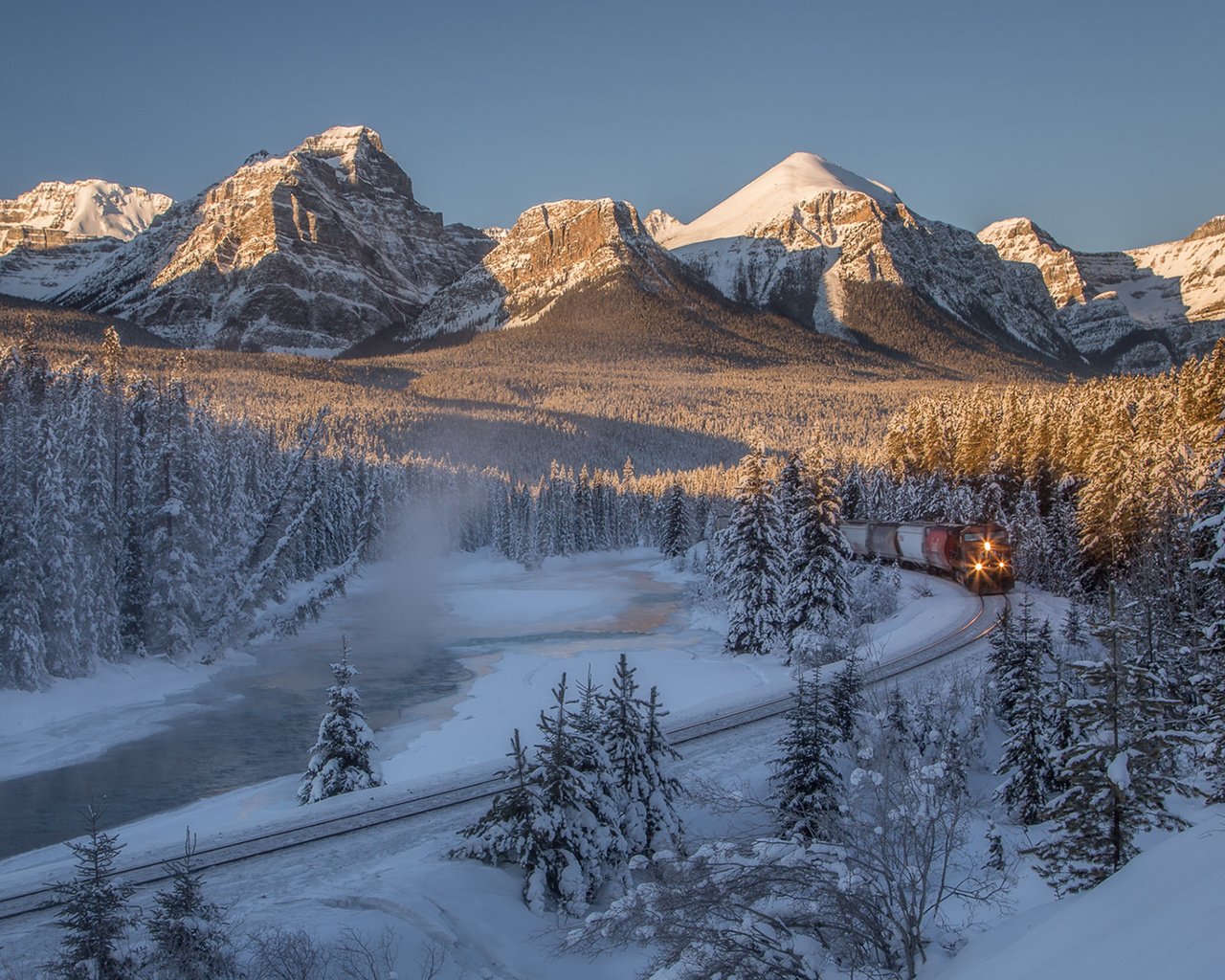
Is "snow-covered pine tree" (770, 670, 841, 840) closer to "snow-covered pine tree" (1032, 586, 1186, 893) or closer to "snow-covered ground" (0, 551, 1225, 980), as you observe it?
Answer: "snow-covered ground" (0, 551, 1225, 980)

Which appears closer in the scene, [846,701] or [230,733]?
[846,701]

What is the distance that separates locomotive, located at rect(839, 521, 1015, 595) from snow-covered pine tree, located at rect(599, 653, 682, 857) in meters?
26.5

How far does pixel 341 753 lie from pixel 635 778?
8.54 m

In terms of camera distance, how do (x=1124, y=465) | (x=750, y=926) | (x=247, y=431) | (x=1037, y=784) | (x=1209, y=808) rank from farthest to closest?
(x=247, y=431) → (x=1124, y=465) → (x=1037, y=784) → (x=1209, y=808) → (x=750, y=926)

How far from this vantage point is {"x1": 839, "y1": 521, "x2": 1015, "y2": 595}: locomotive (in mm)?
41844

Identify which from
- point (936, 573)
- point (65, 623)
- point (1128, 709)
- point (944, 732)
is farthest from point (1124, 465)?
point (65, 623)

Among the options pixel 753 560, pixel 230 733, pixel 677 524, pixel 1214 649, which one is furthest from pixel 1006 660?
pixel 677 524

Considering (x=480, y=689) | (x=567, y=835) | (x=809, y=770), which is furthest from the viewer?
(x=480, y=689)

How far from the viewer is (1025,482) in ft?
188

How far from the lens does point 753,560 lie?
1572 inches

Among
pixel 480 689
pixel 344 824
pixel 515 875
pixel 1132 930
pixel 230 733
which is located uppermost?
pixel 1132 930

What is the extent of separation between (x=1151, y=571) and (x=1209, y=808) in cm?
2573

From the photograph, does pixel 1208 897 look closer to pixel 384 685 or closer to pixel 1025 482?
pixel 384 685

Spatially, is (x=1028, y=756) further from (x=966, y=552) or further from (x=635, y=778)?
(x=966, y=552)
